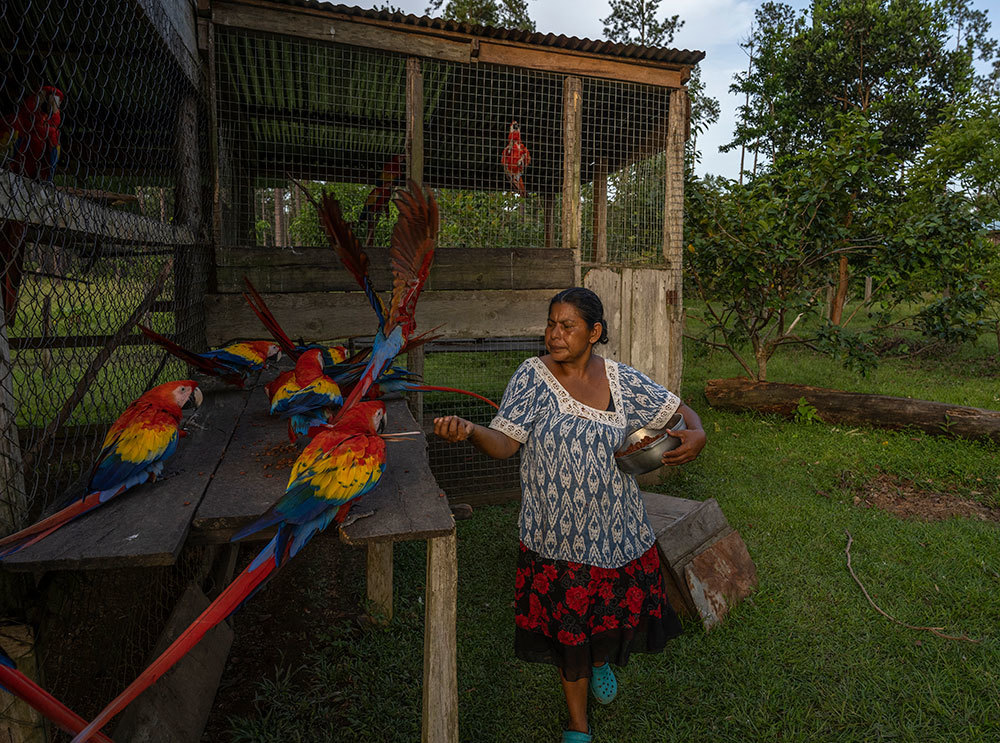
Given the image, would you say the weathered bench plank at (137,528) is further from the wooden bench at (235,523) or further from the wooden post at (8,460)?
the wooden post at (8,460)

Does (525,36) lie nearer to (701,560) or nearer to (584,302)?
(584,302)

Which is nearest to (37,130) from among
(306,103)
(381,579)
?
(381,579)

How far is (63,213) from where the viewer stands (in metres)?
1.80

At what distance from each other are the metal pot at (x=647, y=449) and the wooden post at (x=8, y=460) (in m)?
1.88

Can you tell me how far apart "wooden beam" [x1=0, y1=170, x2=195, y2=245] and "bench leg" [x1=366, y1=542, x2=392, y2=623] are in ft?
6.42

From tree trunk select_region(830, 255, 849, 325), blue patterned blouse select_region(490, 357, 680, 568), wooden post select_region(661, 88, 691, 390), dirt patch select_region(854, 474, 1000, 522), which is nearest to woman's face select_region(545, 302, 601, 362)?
blue patterned blouse select_region(490, 357, 680, 568)

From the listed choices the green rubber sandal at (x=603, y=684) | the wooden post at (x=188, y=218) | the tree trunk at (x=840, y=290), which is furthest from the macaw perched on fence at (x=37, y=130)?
the tree trunk at (x=840, y=290)

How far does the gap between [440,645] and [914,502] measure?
15.2 ft

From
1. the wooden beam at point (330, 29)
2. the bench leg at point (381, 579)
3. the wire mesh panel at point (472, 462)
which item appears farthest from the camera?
the wire mesh panel at point (472, 462)

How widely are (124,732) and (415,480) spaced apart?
1444mm

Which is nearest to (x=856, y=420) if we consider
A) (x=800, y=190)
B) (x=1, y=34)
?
(x=800, y=190)

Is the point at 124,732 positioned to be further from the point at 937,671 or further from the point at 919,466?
the point at 919,466

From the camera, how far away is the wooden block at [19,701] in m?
1.52

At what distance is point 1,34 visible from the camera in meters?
2.74
